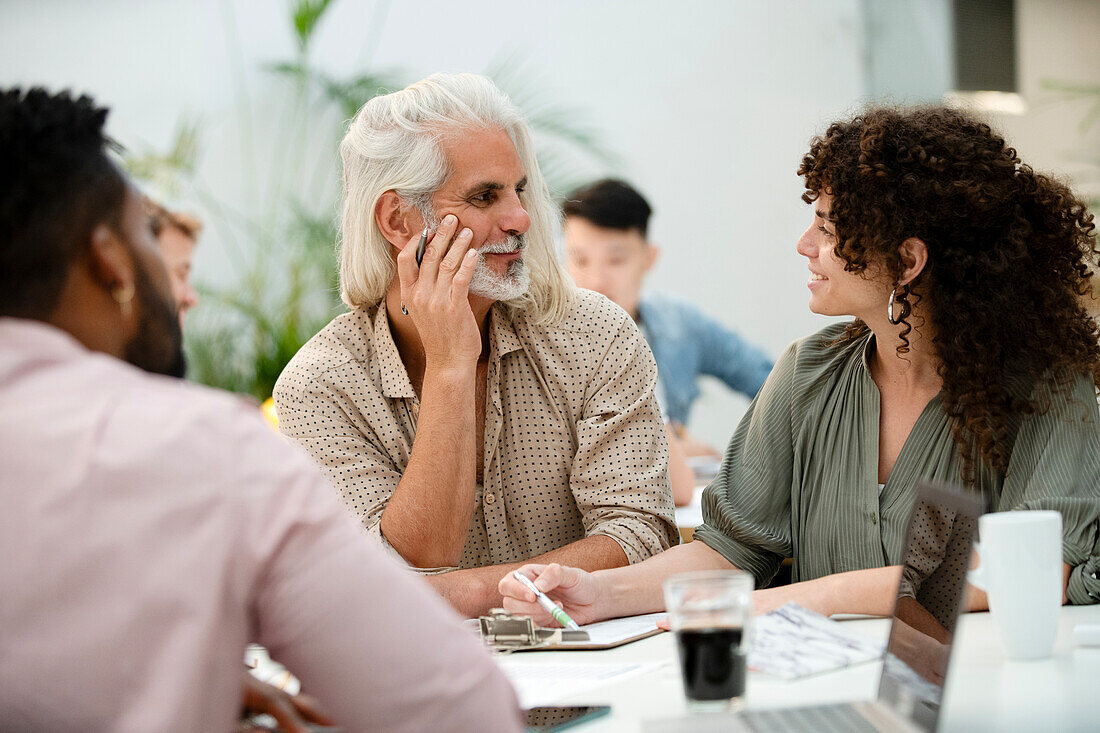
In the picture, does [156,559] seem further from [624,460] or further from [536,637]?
[624,460]

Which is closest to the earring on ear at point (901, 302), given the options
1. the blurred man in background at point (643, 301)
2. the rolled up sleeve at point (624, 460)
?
the rolled up sleeve at point (624, 460)

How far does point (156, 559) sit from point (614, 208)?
3.49m

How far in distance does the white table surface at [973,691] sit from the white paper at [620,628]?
0.42 ft

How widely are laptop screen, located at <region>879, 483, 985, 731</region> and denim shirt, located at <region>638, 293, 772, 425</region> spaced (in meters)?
2.97

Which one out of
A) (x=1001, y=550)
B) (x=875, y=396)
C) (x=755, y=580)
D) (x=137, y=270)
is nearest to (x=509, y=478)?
(x=755, y=580)

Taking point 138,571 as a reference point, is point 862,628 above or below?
below

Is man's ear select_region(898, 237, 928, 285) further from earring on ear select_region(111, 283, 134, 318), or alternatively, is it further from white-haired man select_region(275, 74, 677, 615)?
earring on ear select_region(111, 283, 134, 318)

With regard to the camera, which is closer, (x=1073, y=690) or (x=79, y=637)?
(x=79, y=637)

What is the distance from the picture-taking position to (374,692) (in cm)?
70

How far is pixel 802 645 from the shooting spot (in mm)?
1181

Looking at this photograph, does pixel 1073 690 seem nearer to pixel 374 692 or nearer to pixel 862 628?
pixel 862 628

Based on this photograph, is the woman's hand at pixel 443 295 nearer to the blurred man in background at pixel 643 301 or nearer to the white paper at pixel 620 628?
the white paper at pixel 620 628

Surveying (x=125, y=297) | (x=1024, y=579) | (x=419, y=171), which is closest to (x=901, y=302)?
(x=1024, y=579)

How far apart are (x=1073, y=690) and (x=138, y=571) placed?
82cm
